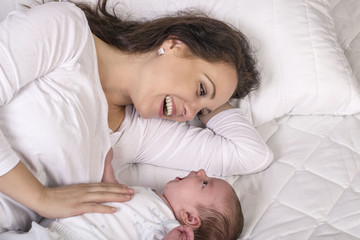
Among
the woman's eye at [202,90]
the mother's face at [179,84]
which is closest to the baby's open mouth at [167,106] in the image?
the mother's face at [179,84]

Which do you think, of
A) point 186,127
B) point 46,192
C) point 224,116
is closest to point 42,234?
point 46,192

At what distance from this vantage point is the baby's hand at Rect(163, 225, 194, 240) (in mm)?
1127

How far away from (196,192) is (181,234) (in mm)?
168

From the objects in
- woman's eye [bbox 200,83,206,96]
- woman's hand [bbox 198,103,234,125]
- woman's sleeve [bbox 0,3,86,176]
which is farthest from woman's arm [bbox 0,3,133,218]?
woman's hand [bbox 198,103,234,125]

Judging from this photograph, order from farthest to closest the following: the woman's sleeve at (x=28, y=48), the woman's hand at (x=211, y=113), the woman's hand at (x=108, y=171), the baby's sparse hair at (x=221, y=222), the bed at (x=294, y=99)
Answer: the woman's hand at (x=211, y=113)
the bed at (x=294, y=99)
the woman's hand at (x=108, y=171)
the baby's sparse hair at (x=221, y=222)
the woman's sleeve at (x=28, y=48)

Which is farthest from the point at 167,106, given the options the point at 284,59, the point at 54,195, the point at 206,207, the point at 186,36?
the point at 284,59

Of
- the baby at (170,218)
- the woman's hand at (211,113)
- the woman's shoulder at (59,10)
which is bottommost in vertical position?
the baby at (170,218)

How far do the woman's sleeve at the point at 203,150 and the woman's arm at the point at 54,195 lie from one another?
0.30 meters

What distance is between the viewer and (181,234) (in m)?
1.14

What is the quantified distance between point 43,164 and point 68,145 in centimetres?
9

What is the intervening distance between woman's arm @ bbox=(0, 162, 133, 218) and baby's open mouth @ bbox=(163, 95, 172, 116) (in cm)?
32

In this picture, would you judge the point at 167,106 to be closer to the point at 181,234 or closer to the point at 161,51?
the point at 161,51

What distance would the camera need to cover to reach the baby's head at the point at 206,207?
4.05ft

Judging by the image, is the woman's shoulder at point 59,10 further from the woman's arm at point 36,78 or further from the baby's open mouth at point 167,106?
the baby's open mouth at point 167,106
